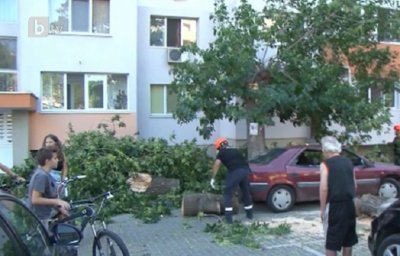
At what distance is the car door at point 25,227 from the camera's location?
3299 millimetres

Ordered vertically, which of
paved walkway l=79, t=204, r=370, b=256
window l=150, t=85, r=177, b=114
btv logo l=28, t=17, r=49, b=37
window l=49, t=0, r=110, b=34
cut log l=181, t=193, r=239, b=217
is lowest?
paved walkway l=79, t=204, r=370, b=256

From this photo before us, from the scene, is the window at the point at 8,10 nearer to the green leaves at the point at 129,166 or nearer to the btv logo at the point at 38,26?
the btv logo at the point at 38,26

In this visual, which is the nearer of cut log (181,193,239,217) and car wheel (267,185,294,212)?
cut log (181,193,239,217)

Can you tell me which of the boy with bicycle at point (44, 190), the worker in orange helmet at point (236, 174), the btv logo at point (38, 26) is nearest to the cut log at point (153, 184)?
the worker in orange helmet at point (236, 174)

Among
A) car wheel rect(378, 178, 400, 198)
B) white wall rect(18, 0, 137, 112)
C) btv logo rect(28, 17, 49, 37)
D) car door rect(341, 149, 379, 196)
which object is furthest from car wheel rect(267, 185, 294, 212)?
btv logo rect(28, 17, 49, 37)

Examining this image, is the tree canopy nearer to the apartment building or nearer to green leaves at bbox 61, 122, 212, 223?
green leaves at bbox 61, 122, 212, 223

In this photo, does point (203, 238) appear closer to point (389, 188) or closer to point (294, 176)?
point (294, 176)

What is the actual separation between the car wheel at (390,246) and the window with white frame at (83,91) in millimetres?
15041

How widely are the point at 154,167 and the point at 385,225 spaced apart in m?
8.34

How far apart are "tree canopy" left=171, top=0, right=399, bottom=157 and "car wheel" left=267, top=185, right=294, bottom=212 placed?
10.2 feet

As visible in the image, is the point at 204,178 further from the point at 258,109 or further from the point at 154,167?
the point at 258,109

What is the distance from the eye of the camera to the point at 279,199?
11.8m

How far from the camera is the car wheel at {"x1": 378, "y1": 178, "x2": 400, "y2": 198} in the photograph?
42.2ft

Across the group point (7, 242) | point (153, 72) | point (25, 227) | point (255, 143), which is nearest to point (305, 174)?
point (255, 143)
